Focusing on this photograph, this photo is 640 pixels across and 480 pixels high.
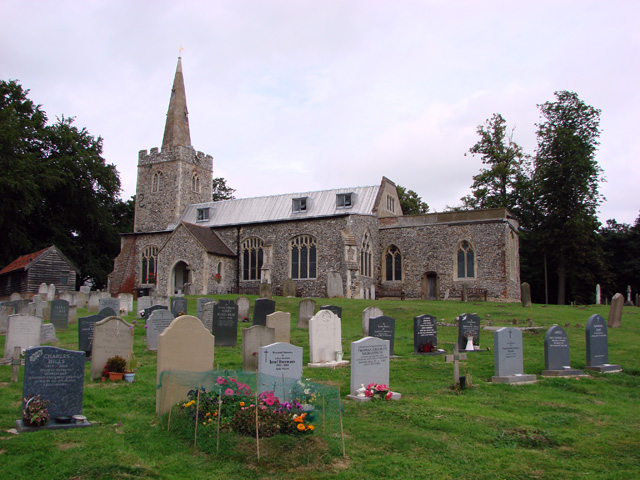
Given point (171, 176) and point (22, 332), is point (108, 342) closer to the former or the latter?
point (22, 332)

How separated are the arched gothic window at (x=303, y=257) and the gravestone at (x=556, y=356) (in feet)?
72.7

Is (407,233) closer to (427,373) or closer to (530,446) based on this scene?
(427,373)

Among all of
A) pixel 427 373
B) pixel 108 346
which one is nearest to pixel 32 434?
pixel 108 346

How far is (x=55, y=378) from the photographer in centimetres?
738

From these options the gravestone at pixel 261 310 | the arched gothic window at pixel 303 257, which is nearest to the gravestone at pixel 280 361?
the gravestone at pixel 261 310

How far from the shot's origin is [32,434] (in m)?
6.72

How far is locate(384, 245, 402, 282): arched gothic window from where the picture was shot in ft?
113

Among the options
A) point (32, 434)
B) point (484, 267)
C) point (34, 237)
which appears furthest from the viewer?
point (34, 237)

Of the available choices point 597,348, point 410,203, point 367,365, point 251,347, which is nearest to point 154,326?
point 251,347

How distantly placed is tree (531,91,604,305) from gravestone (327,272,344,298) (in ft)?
56.4

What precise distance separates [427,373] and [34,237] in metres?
38.8

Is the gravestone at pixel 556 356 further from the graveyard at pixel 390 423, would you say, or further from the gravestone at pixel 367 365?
the gravestone at pixel 367 365

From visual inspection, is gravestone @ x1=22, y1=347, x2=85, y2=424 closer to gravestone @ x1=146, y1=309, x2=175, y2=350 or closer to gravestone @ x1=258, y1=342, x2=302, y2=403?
gravestone @ x1=258, y1=342, x2=302, y2=403

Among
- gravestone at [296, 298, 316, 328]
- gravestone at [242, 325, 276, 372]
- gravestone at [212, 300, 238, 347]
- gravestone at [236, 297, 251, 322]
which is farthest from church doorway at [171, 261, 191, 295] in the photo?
gravestone at [242, 325, 276, 372]
